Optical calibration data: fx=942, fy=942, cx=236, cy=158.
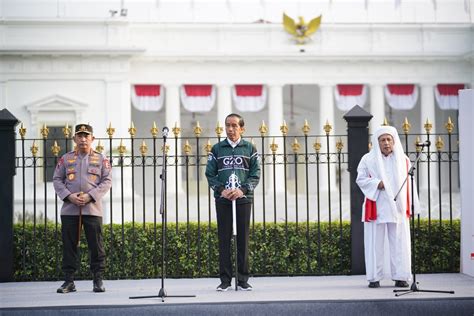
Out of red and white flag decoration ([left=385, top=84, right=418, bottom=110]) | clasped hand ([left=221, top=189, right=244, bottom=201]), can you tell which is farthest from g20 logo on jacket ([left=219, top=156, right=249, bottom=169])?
red and white flag decoration ([left=385, top=84, right=418, bottom=110])

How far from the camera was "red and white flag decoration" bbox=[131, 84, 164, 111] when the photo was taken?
38.2 meters

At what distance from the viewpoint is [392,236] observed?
10.4 m

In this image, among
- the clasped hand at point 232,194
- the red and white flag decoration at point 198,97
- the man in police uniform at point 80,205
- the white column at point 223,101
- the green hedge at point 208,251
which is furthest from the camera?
the white column at point 223,101

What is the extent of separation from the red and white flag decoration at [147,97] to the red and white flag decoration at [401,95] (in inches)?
374

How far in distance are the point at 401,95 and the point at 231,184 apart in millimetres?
30693

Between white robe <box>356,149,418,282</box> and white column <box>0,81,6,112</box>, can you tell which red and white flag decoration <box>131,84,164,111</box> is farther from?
white robe <box>356,149,418,282</box>

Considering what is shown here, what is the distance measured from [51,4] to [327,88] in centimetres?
1215

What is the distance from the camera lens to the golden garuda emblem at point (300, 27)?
3834 cm

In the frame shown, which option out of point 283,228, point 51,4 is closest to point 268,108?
point 51,4

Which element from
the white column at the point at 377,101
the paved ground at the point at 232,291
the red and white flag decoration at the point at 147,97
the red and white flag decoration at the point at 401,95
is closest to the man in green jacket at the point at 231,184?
the paved ground at the point at 232,291

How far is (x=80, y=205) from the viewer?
33.2ft

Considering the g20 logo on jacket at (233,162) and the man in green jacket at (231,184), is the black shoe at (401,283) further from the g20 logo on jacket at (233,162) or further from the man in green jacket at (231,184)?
the g20 logo on jacket at (233,162)

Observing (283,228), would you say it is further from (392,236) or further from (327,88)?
(327,88)

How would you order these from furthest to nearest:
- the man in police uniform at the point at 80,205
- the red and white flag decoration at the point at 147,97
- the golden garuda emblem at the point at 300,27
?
the golden garuda emblem at the point at 300,27, the red and white flag decoration at the point at 147,97, the man in police uniform at the point at 80,205
